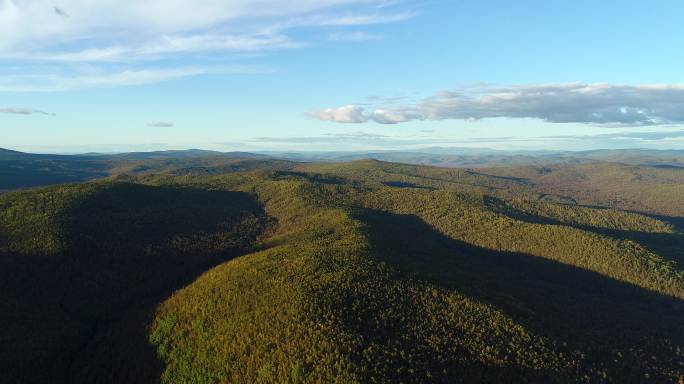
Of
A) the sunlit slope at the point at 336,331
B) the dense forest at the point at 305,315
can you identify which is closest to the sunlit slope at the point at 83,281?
the dense forest at the point at 305,315

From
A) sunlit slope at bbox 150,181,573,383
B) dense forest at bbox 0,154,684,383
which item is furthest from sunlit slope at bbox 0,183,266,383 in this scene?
sunlit slope at bbox 150,181,573,383

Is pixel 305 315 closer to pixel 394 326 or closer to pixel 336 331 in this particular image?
pixel 336 331

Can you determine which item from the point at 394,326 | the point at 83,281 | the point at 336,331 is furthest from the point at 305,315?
the point at 83,281

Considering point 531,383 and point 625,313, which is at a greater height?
point 531,383

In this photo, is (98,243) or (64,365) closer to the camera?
(64,365)

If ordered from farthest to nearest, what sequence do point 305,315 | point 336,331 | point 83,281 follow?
point 83,281
point 305,315
point 336,331

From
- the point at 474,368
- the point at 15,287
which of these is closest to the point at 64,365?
the point at 15,287

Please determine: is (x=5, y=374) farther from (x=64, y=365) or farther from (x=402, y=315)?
(x=402, y=315)

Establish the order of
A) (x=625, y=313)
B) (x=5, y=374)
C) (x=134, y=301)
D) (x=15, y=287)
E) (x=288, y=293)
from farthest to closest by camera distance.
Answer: (x=625, y=313) < (x=134, y=301) < (x=15, y=287) < (x=288, y=293) < (x=5, y=374)

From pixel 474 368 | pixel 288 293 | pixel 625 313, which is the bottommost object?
pixel 625 313
